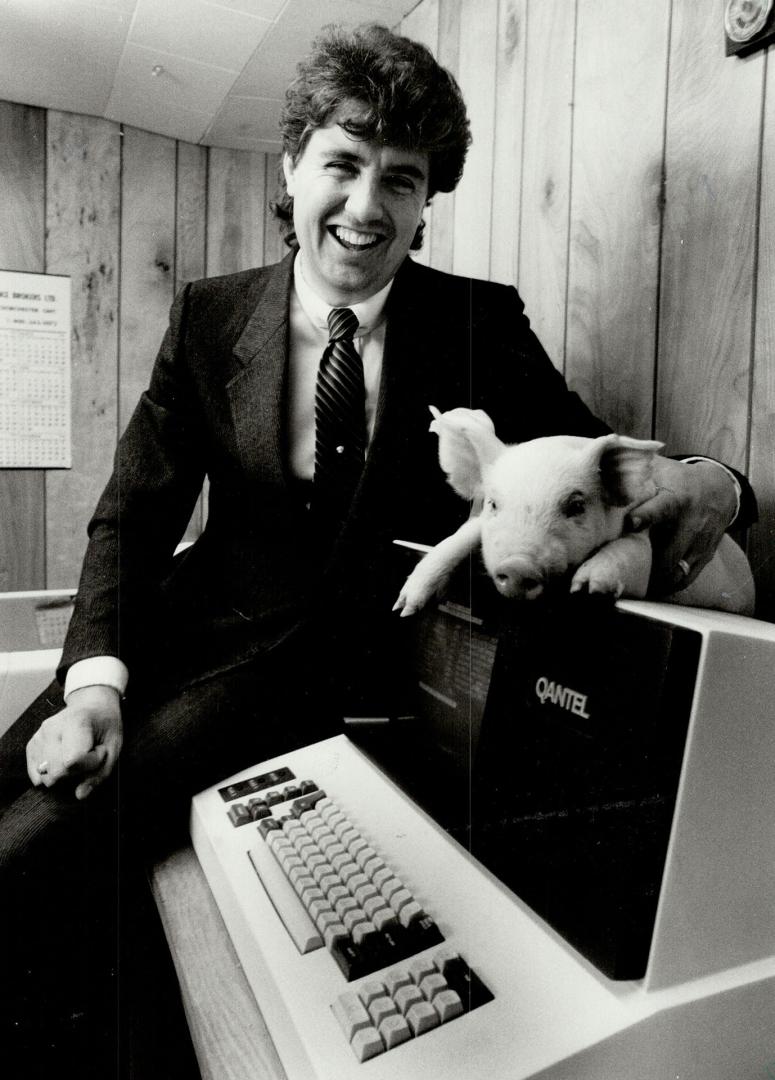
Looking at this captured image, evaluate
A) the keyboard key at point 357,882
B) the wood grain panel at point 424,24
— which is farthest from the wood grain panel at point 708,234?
the keyboard key at point 357,882

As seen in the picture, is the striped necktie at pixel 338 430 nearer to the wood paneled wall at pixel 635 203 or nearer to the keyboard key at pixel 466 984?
the wood paneled wall at pixel 635 203

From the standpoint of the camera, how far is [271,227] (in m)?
1.24

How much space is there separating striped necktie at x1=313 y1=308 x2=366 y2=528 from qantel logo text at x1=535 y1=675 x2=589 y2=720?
382mm

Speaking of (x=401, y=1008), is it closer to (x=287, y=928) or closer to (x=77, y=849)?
(x=287, y=928)

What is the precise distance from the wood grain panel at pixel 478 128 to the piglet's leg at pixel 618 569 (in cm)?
73

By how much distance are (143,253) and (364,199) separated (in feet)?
1.96

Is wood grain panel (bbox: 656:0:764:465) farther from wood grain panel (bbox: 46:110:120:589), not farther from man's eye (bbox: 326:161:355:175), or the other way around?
wood grain panel (bbox: 46:110:120:589)

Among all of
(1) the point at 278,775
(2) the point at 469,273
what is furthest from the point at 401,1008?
(2) the point at 469,273

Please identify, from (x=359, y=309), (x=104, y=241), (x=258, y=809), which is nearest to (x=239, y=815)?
(x=258, y=809)

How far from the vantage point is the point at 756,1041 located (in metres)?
0.48

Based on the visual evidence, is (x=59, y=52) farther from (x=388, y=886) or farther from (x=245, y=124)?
(x=388, y=886)

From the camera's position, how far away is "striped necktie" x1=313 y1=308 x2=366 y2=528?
85 cm

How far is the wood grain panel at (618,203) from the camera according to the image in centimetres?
83

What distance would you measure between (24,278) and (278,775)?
2.80ft
